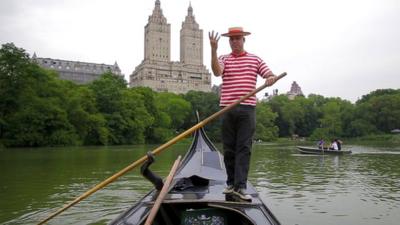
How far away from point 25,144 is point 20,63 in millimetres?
5441

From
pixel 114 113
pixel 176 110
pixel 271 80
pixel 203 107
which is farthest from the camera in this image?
pixel 203 107

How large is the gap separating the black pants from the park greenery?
2607 centimetres

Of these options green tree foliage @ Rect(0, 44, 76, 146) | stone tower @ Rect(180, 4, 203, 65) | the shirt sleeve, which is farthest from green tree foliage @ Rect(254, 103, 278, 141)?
the shirt sleeve

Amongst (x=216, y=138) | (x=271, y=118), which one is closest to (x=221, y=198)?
(x=216, y=138)

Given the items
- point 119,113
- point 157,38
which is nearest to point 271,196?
point 119,113

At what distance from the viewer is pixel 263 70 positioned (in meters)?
3.66

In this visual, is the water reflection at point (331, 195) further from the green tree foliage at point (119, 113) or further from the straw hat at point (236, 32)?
the green tree foliage at point (119, 113)

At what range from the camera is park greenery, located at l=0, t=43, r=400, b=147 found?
94.5 feet

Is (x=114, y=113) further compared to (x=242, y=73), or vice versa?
(x=114, y=113)

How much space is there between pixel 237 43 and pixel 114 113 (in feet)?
115

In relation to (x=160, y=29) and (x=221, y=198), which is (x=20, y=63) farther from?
(x=160, y=29)

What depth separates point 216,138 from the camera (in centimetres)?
4691

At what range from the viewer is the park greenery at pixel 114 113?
28812 mm

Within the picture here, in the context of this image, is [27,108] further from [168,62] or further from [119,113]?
[168,62]
